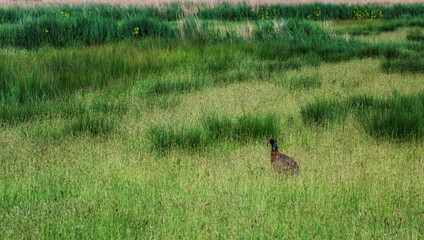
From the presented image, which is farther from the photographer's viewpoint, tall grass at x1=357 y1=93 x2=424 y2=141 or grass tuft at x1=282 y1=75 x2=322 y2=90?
grass tuft at x1=282 y1=75 x2=322 y2=90

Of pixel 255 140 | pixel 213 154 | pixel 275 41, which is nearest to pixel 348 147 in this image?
pixel 255 140

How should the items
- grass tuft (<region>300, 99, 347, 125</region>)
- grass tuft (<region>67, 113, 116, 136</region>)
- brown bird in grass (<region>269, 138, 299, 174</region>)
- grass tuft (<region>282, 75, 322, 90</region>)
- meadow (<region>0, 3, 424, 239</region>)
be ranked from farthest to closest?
grass tuft (<region>282, 75, 322, 90</region>) → grass tuft (<region>300, 99, 347, 125</region>) → grass tuft (<region>67, 113, 116, 136</region>) → brown bird in grass (<region>269, 138, 299, 174</region>) → meadow (<region>0, 3, 424, 239</region>)

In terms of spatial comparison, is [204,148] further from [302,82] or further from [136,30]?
[136,30]

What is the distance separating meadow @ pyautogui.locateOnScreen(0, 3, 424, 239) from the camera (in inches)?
113

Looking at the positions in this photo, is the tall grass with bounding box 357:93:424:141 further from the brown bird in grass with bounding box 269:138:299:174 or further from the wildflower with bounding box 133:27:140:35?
the wildflower with bounding box 133:27:140:35

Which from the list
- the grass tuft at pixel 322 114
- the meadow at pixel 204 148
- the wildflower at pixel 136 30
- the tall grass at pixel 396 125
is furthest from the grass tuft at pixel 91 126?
the wildflower at pixel 136 30

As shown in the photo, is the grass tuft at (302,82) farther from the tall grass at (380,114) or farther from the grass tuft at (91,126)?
the grass tuft at (91,126)

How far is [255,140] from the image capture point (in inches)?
185

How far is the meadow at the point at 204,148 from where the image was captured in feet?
9.38

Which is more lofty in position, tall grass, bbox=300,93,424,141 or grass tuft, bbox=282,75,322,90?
tall grass, bbox=300,93,424,141

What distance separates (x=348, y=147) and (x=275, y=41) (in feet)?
27.1

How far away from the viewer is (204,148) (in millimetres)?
4316

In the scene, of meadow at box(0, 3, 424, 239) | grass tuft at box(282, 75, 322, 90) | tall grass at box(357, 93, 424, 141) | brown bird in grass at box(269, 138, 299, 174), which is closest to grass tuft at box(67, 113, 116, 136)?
meadow at box(0, 3, 424, 239)

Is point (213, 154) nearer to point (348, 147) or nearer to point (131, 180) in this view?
point (131, 180)
